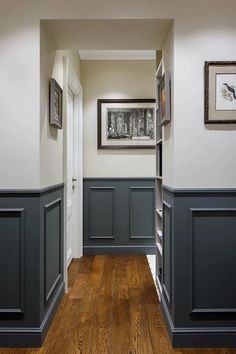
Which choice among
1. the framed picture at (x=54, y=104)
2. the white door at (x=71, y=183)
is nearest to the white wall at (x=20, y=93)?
the framed picture at (x=54, y=104)

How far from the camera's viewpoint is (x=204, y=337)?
211 cm

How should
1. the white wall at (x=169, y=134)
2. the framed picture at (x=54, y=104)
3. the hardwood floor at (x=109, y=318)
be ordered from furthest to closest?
1. the framed picture at (x=54, y=104)
2. the white wall at (x=169, y=134)
3. the hardwood floor at (x=109, y=318)

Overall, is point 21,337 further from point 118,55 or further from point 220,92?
point 118,55

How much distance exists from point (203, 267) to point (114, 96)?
2789mm

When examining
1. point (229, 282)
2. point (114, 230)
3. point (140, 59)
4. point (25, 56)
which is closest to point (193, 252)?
point (229, 282)

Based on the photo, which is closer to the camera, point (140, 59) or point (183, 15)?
point (183, 15)

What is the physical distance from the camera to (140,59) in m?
4.31

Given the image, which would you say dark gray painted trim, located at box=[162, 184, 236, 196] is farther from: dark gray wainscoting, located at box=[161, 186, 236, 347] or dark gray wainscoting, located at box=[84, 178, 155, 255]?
dark gray wainscoting, located at box=[84, 178, 155, 255]

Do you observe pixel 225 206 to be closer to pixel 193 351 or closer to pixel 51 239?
pixel 193 351

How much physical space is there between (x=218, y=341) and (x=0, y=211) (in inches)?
63.7

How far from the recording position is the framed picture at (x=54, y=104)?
239cm

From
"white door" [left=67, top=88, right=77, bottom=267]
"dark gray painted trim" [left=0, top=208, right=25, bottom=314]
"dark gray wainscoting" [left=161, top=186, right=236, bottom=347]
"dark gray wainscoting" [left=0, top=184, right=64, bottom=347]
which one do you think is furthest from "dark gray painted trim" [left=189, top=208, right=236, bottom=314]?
"white door" [left=67, top=88, right=77, bottom=267]

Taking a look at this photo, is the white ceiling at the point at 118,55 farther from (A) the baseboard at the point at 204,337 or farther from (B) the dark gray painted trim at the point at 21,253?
(A) the baseboard at the point at 204,337

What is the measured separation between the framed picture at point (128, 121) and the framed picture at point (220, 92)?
2.19m
